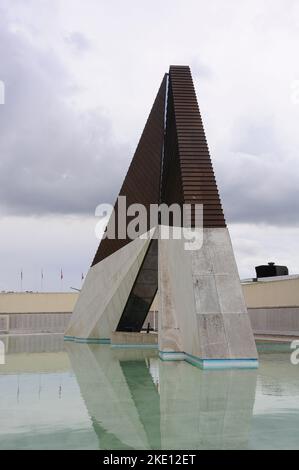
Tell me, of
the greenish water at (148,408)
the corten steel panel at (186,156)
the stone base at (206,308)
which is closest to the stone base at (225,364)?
the stone base at (206,308)

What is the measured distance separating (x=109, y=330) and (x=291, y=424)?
70.8ft

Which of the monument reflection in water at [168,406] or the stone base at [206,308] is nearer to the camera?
the monument reflection in water at [168,406]

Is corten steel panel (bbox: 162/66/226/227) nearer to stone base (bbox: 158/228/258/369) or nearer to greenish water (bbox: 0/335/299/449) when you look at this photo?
stone base (bbox: 158/228/258/369)

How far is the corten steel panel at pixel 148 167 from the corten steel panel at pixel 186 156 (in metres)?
0.58

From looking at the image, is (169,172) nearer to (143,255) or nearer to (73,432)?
(143,255)

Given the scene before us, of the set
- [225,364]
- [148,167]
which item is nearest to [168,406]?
[225,364]

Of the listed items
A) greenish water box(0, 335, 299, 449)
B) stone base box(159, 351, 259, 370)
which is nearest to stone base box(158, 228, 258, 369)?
stone base box(159, 351, 259, 370)

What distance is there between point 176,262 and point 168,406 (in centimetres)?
1002

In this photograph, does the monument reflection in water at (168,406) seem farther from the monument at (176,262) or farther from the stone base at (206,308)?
the monument at (176,262)

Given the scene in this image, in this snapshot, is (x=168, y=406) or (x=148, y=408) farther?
(x=168, y=406)

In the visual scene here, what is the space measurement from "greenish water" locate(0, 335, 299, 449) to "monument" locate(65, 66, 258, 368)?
1523mm

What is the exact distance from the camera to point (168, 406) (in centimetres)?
898

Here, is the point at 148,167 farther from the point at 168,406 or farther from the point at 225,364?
the point at 168,406

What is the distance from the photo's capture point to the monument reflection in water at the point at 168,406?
6.54 metres
